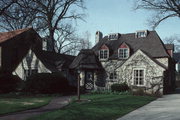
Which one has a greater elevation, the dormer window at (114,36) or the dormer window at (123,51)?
the dormer window at (114,36)

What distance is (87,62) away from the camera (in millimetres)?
25344

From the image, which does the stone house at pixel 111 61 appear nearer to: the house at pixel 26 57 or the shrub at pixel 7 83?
the house at pixel 26 57

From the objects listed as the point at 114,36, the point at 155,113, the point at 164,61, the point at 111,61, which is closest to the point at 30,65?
the point at 111,61

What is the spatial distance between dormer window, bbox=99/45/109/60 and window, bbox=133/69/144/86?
5.07 metres

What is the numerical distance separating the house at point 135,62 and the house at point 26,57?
3622 mm

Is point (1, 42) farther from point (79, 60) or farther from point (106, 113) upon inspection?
point (106, 113)

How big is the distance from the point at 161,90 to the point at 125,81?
4253 mm

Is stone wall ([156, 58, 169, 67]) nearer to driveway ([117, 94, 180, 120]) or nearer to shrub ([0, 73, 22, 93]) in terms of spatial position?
driveway ([117, 94, 180, 120])

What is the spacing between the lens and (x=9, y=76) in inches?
923

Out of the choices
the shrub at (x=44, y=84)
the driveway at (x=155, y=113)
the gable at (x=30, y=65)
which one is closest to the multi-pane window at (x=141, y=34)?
the shrub at (x=44, y=84)

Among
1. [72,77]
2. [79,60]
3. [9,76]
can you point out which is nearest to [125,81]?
[79,60]

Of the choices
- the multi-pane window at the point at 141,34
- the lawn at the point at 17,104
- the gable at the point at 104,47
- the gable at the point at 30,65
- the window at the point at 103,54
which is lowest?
the lawn at the point at 17,104

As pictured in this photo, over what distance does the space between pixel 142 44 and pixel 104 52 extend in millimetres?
5074

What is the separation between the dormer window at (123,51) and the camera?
2570cm
